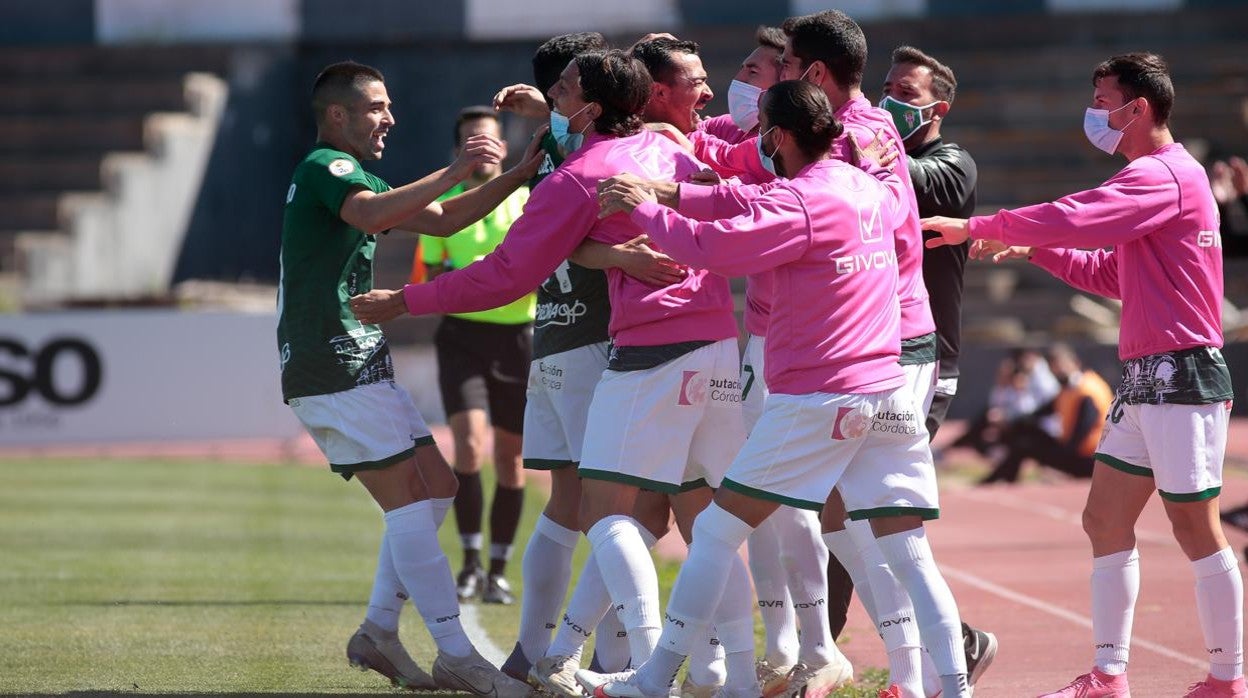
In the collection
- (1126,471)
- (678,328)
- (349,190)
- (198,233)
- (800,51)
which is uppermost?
(800,51)

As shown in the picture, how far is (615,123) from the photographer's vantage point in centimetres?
595

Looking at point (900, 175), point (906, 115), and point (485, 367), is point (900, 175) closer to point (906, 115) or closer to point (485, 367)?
point (906, 115)

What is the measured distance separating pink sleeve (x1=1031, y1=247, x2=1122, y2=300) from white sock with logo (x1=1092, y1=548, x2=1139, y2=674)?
103 cm

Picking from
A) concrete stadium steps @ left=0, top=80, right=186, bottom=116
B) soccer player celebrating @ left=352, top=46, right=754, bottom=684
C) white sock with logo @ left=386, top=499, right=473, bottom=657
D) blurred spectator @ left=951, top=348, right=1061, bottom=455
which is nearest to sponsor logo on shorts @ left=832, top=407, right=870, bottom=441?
soccer player celebrating @ left=352, top=46, right=754, bottom=684

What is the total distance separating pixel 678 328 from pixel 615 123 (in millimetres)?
743

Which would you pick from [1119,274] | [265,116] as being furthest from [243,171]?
[1119,274]

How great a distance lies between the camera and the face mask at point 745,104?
643cm

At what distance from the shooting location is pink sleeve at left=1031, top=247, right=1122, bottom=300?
6.54 metres

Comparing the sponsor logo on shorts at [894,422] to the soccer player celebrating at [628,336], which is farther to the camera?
the soccer player celebrating at [628,336]

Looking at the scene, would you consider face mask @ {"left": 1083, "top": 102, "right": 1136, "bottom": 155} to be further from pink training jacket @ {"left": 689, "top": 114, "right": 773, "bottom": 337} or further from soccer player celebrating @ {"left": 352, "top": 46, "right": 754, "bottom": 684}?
soccer player celebrating @ {"left": 352, "top": 46, "right": 754, "bottom": 684}

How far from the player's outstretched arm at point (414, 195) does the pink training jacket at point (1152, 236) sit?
1723mm

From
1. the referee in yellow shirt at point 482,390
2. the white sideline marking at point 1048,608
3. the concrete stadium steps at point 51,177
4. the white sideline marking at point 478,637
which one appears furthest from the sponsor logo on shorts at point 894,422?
the concrete stadium steps at point 51,177

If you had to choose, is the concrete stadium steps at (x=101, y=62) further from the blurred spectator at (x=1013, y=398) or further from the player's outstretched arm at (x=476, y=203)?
the player's outstretched arm at (x=476, y=203)

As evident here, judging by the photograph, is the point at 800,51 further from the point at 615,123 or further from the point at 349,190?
the point at 349,190
